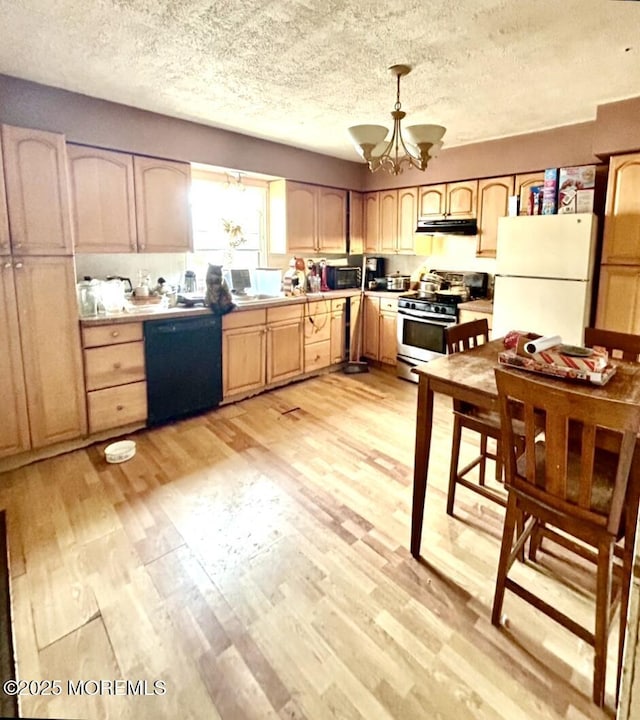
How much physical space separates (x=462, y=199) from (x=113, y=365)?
11.8 feet

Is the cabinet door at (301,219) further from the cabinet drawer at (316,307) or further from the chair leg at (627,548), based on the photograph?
the chair leg at (627,548)

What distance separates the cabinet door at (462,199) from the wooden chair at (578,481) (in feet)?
10.7

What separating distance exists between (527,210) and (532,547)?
2.98 metres

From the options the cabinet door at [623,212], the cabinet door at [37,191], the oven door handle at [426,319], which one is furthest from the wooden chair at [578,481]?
the cabinet door at [37,191]

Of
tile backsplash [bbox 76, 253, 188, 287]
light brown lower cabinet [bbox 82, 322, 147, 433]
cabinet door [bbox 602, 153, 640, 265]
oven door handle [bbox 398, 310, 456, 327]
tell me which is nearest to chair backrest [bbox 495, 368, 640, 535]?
cabinet door [bbox 602, 153, 640, 265]

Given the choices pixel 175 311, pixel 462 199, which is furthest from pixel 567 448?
pixel 462 199

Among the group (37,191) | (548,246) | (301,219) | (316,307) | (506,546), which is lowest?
(506,546)

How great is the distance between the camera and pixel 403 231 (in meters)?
4.88

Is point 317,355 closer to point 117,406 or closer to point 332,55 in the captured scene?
point 117,406

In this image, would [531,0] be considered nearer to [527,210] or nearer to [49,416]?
[527,210]

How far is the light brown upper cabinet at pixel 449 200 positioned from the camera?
13.9ft

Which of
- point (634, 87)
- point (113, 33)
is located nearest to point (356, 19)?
point (113, 33)

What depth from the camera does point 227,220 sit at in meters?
4.31

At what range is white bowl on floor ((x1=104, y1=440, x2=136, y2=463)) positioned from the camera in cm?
290
